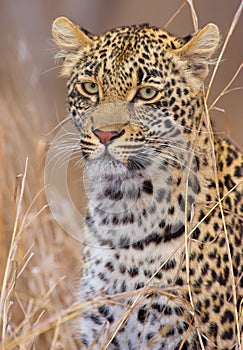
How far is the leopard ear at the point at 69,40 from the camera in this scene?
4.90 m

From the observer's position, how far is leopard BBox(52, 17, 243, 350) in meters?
4.51

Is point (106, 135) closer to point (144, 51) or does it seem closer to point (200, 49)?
point (144, 51)

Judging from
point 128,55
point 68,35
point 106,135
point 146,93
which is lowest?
point 106,135

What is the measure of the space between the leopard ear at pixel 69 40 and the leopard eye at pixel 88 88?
237 millimetres

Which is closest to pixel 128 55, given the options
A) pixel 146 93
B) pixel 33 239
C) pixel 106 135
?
pixel 146 93

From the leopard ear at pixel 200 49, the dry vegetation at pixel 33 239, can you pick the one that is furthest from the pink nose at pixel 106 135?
→ the dry vegetation at pixel 33 239

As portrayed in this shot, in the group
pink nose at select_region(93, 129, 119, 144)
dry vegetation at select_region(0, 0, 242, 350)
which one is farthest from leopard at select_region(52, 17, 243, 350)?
dry vegetation at select_region(0, 0, 242, 350)

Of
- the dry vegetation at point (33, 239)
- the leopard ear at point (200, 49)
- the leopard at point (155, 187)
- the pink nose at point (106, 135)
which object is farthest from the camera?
the dry vegetation at point (33, 239)

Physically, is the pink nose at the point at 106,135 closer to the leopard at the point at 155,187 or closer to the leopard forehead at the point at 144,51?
the leopard at the point at 155,187

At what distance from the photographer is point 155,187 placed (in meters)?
4.68

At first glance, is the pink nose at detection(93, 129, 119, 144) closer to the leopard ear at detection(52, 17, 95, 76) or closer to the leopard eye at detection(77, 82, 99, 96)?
the leopard eye at detection(77, 82, 99, 96)

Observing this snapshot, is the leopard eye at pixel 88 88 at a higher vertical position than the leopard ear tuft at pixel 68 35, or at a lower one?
lower

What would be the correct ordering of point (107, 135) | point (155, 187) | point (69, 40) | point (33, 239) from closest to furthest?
point (107, 135) → point (155, 187) → point (69, 40) → point (33, 239)

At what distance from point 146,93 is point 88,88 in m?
0.32
